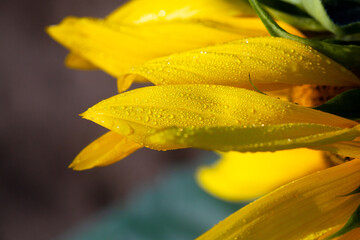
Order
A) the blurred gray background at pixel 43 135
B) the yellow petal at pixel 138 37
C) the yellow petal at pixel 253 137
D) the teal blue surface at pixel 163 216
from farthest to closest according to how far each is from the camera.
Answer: the blurred gray background at pixel 43 135
the teal blue surface at pixel 163 216
the yellow petal at pixel 138 37
the yellow petal at pixel 253 137

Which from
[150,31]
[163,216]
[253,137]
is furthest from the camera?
[163,216]

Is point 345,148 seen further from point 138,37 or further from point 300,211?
point 138,37

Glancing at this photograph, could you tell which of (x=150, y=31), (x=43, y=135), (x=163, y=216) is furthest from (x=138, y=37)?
(x=43, y=135)

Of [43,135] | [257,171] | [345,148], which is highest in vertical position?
[345,148]

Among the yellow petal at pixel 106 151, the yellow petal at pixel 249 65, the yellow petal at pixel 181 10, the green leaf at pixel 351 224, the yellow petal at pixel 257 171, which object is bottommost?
the yellow petal at pixel 257 171

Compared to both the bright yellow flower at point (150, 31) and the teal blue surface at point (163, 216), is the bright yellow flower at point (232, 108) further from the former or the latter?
the teal blue surface at point (163, 216)

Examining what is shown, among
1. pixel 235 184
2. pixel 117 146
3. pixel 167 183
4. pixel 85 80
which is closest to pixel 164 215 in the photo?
pixel 167 183

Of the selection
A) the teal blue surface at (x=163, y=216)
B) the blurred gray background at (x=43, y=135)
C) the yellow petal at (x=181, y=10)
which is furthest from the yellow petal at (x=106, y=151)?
the blurred gray background at (x=43, y=135)
